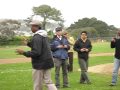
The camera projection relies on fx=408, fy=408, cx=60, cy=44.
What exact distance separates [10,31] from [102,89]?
68.0 m

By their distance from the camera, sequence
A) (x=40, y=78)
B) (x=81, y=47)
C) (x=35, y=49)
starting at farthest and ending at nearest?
(x=81, y=47) → (x=40, y=78) → (x=35, y=49)

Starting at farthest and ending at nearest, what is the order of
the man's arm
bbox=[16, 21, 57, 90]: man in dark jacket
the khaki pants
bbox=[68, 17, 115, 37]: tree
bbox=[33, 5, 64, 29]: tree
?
bbox=[33, 5, 64, 29]: tree
bbox=[68, 17, 115, 37]: tree
the khaki pants
bbox=[16, 21, 57, 90]: man in dark jacket
the man's arm

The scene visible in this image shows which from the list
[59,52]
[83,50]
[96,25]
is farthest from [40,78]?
[96,25]

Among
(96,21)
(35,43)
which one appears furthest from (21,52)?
(96,21)

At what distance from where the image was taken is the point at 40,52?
952 cm

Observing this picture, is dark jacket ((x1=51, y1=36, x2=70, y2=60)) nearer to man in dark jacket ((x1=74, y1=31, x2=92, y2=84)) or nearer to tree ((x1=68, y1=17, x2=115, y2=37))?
man in dark jacket ((x1=74, y1=31, x2=92, y2=84))

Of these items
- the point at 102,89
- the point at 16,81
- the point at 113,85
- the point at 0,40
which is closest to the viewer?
the point at 102,89

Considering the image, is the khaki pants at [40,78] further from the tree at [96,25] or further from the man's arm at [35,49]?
the tree at [96,25]

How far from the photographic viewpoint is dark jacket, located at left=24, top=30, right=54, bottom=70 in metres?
9.49

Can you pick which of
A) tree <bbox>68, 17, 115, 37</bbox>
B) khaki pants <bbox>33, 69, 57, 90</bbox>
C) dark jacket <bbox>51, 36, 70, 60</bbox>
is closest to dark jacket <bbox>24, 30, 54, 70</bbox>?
khaki pants <bbox>33, 69, 57, 90</bbox>

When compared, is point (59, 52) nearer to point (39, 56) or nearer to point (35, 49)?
point (39, 56)

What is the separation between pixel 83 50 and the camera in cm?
1407

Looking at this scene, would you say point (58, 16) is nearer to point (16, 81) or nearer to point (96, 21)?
point (96, 21)

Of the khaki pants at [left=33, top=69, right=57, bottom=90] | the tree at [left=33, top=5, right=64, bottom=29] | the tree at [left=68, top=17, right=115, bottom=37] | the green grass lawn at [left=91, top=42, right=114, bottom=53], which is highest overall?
the tree at [left=33, top=5, right=64, bottom=29]
